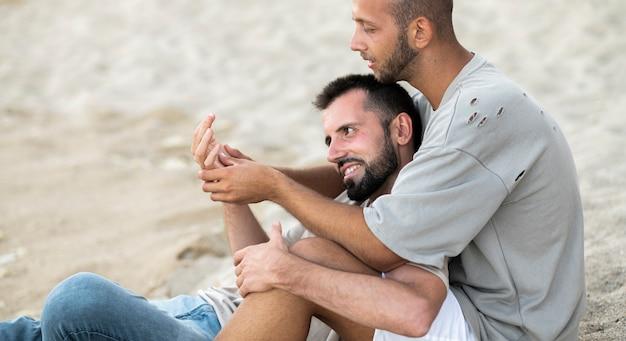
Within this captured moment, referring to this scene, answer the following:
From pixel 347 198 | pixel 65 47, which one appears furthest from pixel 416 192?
pixel 65 47

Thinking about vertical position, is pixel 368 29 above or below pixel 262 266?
above

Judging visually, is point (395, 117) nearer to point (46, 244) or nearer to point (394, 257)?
point (394, 257)

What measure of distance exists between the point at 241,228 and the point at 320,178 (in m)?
0.40

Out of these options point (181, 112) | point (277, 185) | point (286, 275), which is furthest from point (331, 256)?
point (181, 112)

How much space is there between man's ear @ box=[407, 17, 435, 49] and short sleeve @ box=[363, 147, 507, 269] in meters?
0.48

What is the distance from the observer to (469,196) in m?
2.79

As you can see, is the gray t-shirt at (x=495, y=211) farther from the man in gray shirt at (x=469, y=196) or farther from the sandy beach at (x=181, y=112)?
the sandy beach at (x=181, y=112)

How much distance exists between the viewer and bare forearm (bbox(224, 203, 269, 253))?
11.9 ft

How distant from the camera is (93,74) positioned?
9.17m

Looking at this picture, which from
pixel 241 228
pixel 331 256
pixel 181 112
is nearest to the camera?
pixel 331 256

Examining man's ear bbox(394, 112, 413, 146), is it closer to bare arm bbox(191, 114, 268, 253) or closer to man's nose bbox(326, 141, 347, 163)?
man's nose bbox(326, 141, 347, 163)

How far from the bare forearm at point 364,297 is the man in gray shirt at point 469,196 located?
105 mm

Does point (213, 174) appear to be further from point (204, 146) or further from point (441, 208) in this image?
point (441, 208)

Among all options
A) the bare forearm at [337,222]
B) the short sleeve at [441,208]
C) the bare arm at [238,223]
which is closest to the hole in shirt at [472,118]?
the short sleeve at [441,208]
